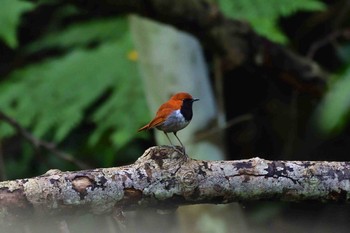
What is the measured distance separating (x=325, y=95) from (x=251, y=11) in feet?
1.69

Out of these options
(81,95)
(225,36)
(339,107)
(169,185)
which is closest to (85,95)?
(81,95)

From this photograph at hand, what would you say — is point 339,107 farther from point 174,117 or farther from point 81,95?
point 81,95

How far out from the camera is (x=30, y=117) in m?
4.50

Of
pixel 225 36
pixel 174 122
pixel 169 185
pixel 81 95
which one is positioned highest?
pixel 225 36

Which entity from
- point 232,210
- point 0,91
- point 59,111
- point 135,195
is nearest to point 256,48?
point 232,210

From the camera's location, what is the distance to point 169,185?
1858 mm

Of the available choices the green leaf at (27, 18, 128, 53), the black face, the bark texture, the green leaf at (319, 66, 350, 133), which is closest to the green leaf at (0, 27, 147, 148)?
the green leaf at (27, 18, 128, 53)

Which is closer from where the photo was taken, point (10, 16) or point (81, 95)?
point (10, 16)

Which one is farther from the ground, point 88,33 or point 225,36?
point 88,33

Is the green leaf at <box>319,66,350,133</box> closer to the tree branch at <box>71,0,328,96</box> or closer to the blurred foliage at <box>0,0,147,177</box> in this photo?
the tree branch at <box>71,0,328,96</box>

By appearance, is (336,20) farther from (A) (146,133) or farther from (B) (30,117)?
(B) (30,117)

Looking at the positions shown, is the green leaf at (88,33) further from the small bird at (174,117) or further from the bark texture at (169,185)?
the bark texture at (169,185)

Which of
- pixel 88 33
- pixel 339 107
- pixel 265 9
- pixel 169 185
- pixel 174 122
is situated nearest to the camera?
pixel 169 185

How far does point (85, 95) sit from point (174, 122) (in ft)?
7.94
